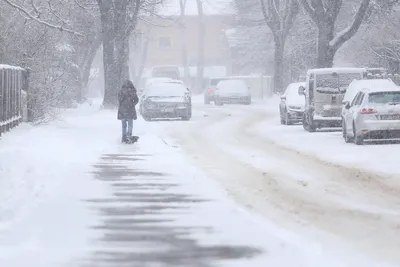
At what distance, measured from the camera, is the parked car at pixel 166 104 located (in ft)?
122

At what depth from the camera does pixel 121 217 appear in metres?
12.0

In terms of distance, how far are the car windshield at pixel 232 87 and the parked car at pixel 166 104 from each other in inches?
824

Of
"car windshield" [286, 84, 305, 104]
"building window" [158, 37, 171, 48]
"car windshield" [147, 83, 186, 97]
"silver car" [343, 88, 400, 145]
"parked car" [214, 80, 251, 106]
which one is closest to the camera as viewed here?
"silver car" [343, 88, 400, 145]

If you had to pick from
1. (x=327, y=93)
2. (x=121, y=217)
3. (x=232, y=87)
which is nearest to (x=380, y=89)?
(x=327, y=93)

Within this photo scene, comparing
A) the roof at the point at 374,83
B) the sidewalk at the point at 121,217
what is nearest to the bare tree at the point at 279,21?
the roof at the point at 374,83

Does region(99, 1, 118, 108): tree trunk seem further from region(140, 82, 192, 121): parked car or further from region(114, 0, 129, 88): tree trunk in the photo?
region(140, 82, 192, 121): parked car

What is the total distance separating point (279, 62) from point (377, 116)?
37.4 m

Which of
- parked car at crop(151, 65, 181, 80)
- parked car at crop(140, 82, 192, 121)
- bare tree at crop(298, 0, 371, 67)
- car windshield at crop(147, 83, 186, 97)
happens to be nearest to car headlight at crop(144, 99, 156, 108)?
parked car at crop(140, 82, 192, 121)

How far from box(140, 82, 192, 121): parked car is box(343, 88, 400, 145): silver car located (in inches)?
541

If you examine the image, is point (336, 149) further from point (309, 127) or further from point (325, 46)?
point (325, 46)

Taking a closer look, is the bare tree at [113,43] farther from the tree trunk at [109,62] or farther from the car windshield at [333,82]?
the car windshield at [333,82]

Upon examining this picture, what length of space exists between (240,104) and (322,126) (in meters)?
29.6

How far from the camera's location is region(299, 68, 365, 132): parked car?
1158 inches

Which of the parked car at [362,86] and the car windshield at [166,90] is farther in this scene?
the car windshield at [166,90]
